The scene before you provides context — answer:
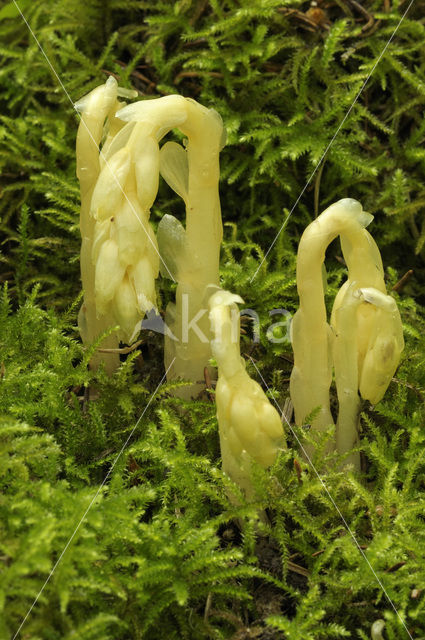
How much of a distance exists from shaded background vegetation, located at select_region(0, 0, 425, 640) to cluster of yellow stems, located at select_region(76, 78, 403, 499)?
0.09 metres

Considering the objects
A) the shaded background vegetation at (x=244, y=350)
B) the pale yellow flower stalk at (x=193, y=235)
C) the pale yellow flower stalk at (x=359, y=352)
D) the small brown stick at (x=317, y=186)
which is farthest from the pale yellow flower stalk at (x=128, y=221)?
the small brown stick at (x=317, y=186)

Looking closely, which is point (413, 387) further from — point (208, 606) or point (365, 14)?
point (365, 14)

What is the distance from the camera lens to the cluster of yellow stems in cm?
122

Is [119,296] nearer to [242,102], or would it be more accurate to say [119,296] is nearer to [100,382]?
[100,382]

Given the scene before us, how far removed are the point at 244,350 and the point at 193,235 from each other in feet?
1.32

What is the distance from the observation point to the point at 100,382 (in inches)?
61.1

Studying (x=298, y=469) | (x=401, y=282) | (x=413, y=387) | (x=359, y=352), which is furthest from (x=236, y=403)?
(x=401, y=282)

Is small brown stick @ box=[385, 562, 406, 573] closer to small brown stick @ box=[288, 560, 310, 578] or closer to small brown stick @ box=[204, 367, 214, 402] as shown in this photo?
small brown stick @ box=[288, 560, 310, 578]

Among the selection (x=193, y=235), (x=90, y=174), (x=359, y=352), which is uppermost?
(x=90, y=174)

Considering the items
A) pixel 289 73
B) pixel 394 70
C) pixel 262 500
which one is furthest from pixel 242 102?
pixel 262 500

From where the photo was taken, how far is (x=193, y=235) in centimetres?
146

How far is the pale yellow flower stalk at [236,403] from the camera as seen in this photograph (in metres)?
1.18

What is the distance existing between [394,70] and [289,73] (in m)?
0.30
